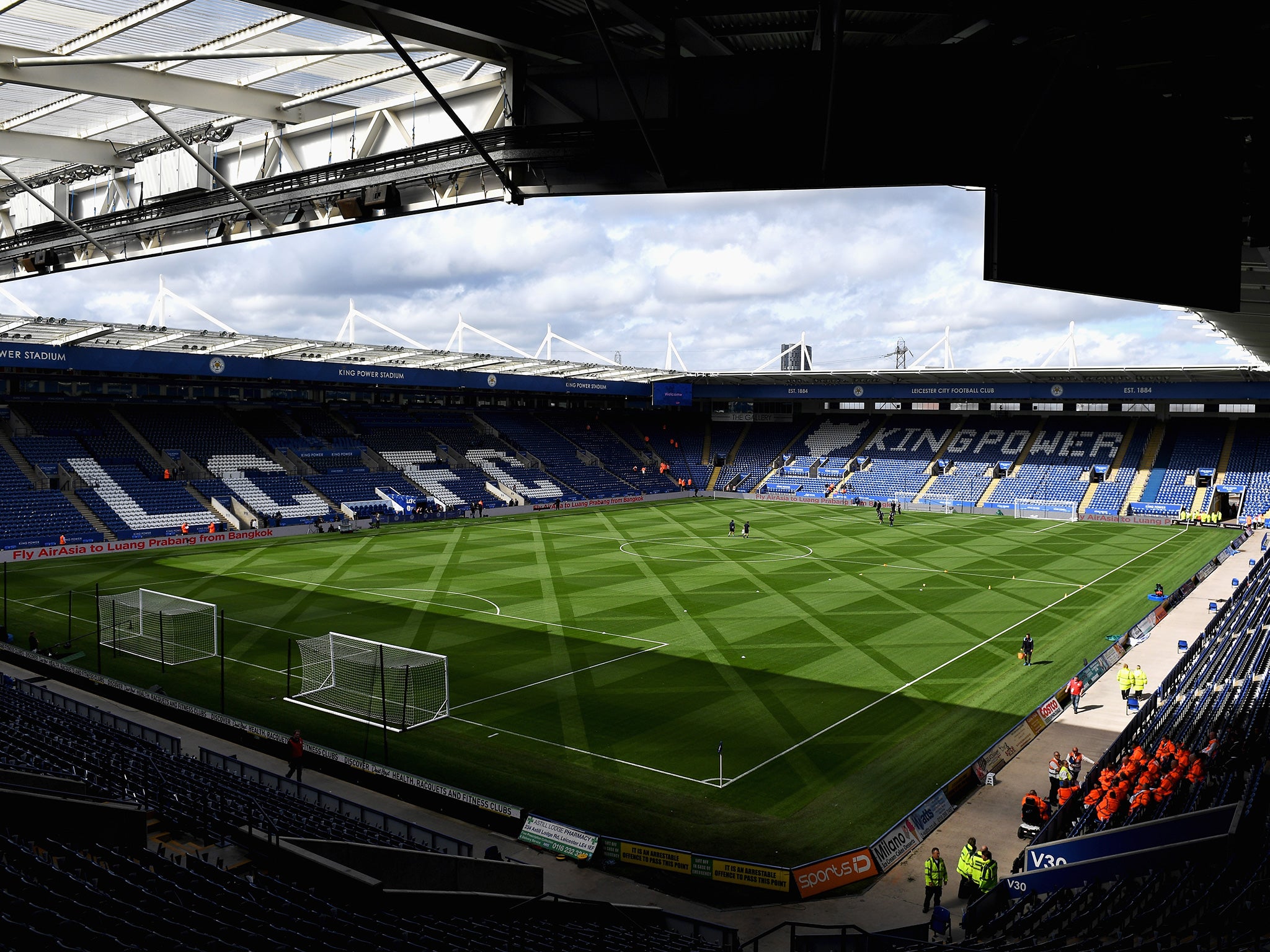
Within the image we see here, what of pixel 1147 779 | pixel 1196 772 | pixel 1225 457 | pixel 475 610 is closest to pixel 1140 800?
pixel 1147 779

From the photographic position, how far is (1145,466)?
70375mm

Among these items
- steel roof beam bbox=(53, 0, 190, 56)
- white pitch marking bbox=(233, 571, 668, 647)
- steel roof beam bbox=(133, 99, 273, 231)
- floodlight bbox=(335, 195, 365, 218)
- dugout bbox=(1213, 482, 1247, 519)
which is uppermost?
steel roof beam bbox=(53, 0, 190, 56)

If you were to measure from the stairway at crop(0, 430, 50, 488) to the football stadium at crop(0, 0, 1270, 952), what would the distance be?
1.02ft

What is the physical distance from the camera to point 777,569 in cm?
4631

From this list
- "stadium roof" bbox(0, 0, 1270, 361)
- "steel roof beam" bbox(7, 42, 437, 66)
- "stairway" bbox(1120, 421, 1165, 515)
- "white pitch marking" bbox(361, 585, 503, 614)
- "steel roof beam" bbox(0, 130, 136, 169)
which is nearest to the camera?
"stadium roof" bbox(0, 0, 1270, 361)

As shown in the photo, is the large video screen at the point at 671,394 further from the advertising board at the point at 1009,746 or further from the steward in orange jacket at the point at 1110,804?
Result: the steward in orange jacket at the point at 1110,804

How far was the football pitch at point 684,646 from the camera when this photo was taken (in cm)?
2017

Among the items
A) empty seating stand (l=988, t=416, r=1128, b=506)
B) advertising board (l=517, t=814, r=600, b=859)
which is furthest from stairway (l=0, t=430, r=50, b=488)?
empty seating stand (l=988, t=416, r=1128, b=506)

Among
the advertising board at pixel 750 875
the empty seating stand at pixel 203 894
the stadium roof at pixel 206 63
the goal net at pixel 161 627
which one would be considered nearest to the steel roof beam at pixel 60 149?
the stadium roof at pixel 206 63

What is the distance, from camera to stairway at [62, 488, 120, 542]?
1989 inches

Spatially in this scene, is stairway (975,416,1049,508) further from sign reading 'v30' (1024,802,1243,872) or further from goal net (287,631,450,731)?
sign reading 'v30' (1024,802,1243,872)

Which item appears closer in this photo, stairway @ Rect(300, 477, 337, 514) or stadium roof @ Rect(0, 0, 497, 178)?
stadium roof @ Rect(0, 0, 497, 178)

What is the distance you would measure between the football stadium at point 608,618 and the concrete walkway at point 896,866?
115mm

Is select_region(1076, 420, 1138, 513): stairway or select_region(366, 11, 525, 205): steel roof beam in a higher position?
select_region(366, 11, 525, 205): steel roof beam
